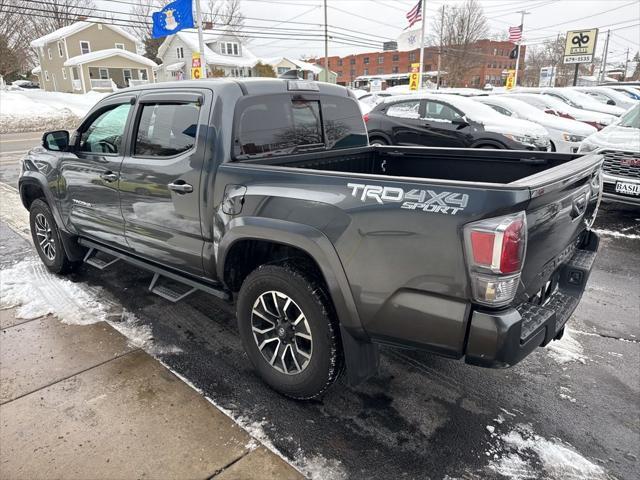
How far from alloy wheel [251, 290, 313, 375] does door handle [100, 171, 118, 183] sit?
1709mm

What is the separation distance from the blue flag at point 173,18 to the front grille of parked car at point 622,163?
17.4 m

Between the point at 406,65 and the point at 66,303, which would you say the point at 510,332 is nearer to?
the point at 66,303

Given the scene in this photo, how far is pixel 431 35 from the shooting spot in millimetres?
54562

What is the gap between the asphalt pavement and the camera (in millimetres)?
2393

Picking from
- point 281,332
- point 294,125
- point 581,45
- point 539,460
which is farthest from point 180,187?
point 581,45

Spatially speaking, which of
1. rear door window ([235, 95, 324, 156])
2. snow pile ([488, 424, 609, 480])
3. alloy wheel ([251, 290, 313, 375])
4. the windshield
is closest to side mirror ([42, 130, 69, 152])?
rear door window ([235, 95, 324, 156])

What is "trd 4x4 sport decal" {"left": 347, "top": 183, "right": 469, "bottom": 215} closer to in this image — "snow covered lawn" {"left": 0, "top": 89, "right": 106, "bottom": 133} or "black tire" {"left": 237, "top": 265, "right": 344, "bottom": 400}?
"black tire" {"left": 237, "top": 265, "right": 344, "bottom": 400}

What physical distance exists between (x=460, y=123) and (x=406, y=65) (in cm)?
8241

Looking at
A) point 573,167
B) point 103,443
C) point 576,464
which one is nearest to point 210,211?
point 103,443

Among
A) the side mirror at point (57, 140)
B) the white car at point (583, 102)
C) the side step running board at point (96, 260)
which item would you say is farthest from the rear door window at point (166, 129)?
the white car at point (583, 102)

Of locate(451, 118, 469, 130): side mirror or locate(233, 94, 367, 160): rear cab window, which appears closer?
locate(233, 94, 367, 160): rear cab window

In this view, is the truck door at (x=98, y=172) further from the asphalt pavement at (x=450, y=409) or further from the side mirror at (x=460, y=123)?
the side mirror at (x=460, y=123)

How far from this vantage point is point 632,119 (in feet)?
24.7

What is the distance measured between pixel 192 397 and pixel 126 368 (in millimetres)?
644
